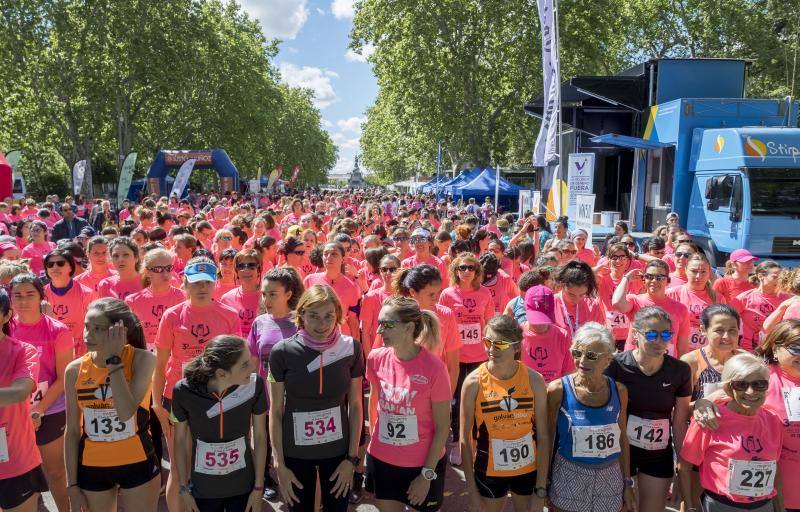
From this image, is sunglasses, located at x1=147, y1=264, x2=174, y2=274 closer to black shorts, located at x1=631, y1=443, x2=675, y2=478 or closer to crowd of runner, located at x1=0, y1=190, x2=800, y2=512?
crowd of runner, located at x1=0, y1=190, x2=800, y2=512

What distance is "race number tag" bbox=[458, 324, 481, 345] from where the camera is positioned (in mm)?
4684

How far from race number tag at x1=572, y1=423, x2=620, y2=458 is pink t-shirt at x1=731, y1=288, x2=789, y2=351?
9.12 ft

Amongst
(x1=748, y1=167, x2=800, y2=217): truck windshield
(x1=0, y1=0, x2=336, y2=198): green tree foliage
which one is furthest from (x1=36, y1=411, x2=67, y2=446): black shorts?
(x1=0, y1=0, x2=336, y2=198): green tree foliage

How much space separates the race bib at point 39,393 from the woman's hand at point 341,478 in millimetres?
1768

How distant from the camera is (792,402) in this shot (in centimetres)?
288

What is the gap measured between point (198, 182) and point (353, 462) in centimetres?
4673

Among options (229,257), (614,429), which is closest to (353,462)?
(614,429)

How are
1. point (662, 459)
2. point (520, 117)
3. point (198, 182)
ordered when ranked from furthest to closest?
1. point (198, 182)
2. point (520, 117)
3. point (662, 459)

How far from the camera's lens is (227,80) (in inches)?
1283

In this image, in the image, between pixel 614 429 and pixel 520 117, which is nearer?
pixel 614 429

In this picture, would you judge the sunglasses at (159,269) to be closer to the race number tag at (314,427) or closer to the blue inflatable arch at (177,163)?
the race number tag at (314,427)

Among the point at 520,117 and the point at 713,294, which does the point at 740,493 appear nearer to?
the point at 713,294

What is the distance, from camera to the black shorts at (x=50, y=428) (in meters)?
3.43

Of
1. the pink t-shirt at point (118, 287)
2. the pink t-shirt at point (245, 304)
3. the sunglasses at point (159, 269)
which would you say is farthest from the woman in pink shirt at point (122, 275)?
the pink t-shirt at point (245, 304)
